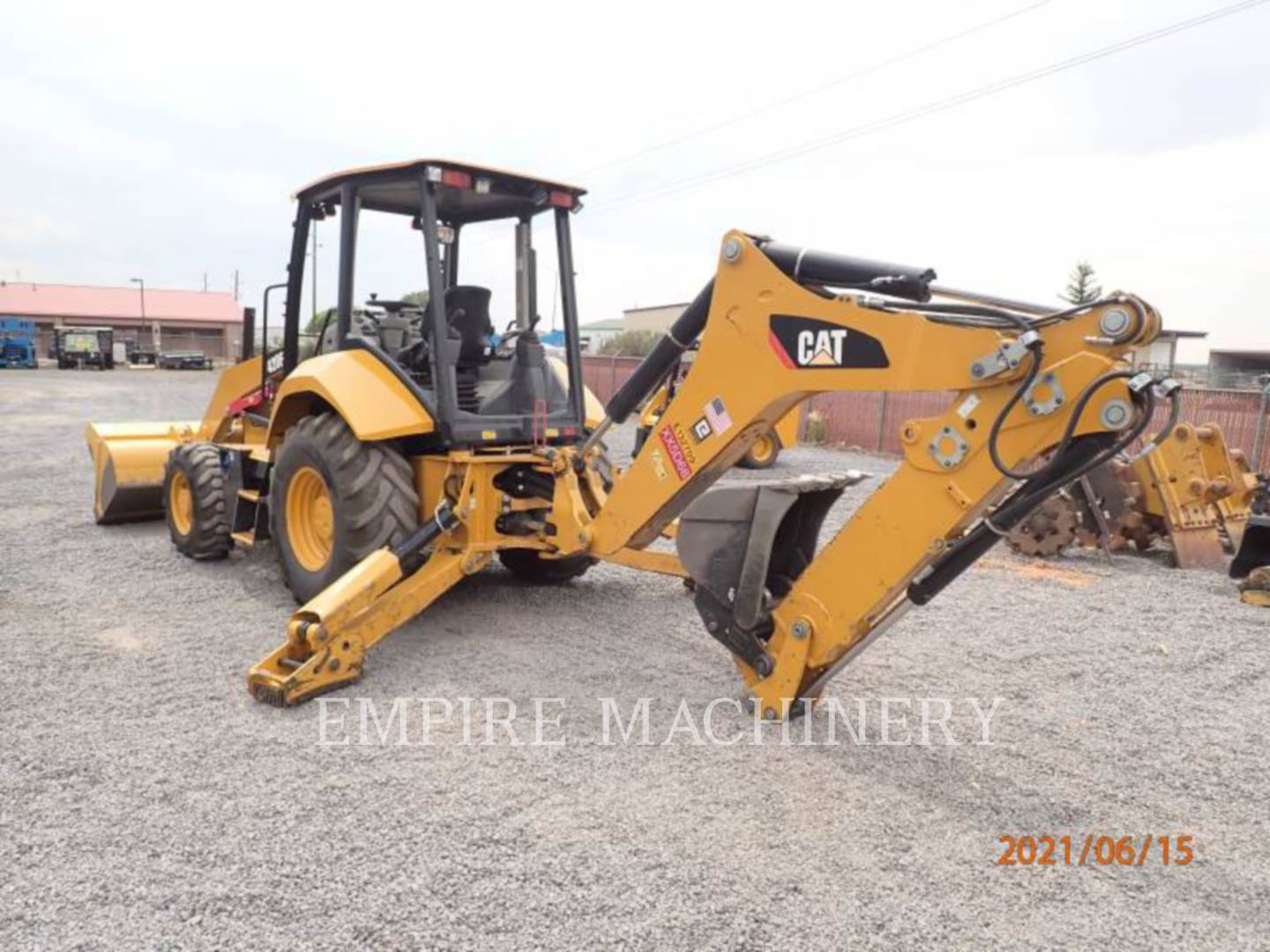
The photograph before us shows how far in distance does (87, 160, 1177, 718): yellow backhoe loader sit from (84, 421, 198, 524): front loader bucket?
0.85 m

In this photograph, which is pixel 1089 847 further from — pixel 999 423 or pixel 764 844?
pixel 999 423

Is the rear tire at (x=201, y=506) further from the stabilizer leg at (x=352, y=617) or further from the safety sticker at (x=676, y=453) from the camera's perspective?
the safety sticker at (x=676, y=453)

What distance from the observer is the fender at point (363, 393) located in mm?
4676

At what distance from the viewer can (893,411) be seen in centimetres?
1570

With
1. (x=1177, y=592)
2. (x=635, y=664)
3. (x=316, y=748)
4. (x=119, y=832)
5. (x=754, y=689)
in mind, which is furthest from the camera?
(x=1177, y=592)

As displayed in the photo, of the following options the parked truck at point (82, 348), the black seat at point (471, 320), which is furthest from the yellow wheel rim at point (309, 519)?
the parked truck at point (82, 348)

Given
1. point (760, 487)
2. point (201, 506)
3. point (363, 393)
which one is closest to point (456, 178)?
point (363, 393)

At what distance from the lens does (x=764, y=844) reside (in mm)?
2865

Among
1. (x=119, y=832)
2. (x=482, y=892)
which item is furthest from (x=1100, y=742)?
(x=119, y=832)

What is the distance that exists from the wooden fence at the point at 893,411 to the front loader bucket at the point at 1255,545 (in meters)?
2.43

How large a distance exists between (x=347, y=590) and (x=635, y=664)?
141cm

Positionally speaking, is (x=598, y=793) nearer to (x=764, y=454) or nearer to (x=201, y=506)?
(x=201, y=506)

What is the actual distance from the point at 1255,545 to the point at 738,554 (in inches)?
193

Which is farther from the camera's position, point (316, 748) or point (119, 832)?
point (316, 748)
